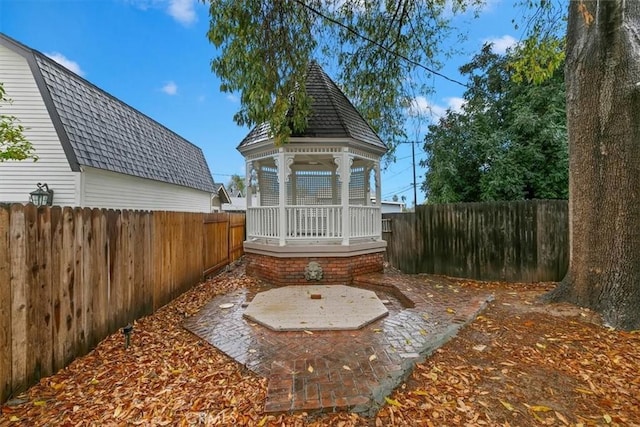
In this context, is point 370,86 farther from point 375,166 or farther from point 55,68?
point 55,68

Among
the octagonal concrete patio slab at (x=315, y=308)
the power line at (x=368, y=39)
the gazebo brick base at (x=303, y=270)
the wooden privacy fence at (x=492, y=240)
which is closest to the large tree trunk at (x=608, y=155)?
the wooden privacy fence at (x=492, y=240)

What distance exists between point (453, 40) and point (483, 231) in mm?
4732

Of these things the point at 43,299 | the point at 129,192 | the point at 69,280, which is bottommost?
the point at 43,299

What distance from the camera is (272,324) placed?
4.38 metres

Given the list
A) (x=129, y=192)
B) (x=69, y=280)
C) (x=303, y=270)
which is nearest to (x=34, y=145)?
(x=129, y=192)

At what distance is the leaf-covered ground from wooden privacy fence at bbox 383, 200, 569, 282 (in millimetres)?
2943

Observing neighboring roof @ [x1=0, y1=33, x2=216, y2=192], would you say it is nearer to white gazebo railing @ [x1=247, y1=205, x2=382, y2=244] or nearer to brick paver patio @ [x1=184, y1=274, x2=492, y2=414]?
white gazebo railing @ [x1=247, y1=205, x2=382, y2=244]

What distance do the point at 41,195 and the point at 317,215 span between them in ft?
28.7

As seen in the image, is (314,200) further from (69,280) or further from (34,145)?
(34,145)

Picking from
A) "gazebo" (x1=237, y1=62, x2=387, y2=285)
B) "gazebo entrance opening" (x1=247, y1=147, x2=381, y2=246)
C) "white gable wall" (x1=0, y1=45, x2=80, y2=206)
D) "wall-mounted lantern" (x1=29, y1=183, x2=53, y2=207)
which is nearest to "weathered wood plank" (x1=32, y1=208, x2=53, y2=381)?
"gazebo" (x1=237, y1=62, x2=387, y2=285)

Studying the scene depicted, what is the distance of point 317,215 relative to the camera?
748cm

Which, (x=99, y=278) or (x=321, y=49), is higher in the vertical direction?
(x=321, y=49)

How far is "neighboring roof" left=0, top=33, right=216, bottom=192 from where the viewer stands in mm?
9297

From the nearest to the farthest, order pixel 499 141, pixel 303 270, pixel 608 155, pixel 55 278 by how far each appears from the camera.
Result: pixel 55 278 → pixel 608 155 → pixel 303 270 → pixel 499 141
